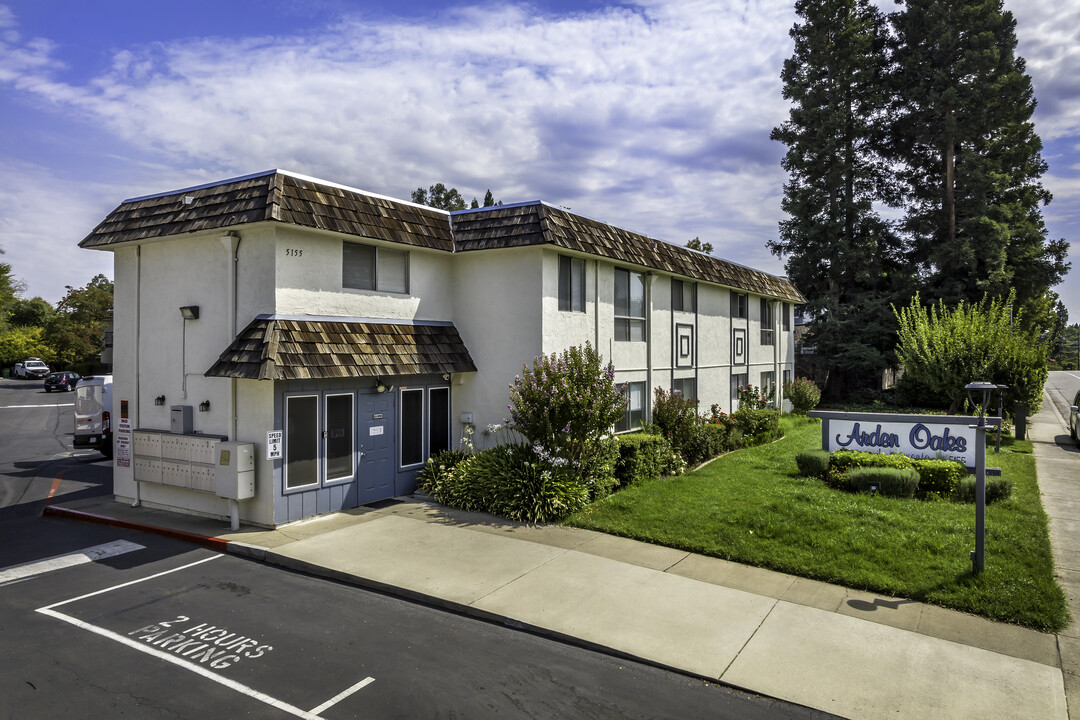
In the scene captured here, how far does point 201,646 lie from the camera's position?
21.2 ft

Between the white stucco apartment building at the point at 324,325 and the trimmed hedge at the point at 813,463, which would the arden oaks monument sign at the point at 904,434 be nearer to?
the trimmed hedge at the point at 813,463

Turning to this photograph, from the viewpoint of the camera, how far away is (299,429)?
10.7 metres

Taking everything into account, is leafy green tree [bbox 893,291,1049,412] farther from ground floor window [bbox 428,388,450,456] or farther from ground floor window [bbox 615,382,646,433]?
ground floor window [bbox 428,388,450,456]

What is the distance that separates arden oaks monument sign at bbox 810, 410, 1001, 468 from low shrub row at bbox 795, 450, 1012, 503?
0.56 feet

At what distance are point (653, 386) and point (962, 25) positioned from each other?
26974 millimetres

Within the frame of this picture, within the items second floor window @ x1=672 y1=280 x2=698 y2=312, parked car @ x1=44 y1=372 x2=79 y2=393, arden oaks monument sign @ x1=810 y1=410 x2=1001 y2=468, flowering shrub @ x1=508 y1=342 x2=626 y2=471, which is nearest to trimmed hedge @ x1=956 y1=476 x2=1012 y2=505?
arden oaks monument sign @ x1=810 y1=410 x2=1001 y2=468

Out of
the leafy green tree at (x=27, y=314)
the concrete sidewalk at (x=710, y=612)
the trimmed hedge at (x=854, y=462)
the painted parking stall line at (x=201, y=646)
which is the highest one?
the leafy green tree at (x=27, y=314)

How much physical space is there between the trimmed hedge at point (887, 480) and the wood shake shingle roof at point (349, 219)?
667 centimetres

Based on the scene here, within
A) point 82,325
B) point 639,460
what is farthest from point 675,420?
point 82,325

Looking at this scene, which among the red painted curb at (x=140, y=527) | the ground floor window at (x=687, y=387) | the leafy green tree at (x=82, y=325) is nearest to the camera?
the red painted curb at (x=140, y=527)

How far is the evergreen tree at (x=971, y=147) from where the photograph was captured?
2908cm

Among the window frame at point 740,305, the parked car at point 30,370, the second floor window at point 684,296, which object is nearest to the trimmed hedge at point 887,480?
the second floor window at point 684,296

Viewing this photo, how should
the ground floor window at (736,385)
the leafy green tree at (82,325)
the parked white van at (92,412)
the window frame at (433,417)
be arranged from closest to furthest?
the window frame at (433,417) < the parked white van at (92,412) < the ground floor window at (736,385) < the leafy green tree at (82,325)

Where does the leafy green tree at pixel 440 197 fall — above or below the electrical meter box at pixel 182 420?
above
